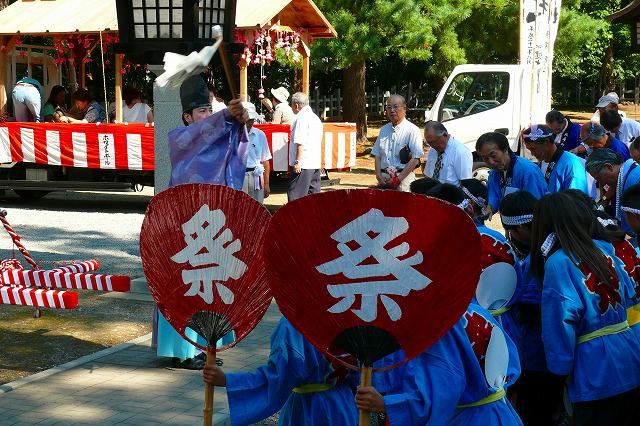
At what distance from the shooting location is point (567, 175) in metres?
7.27

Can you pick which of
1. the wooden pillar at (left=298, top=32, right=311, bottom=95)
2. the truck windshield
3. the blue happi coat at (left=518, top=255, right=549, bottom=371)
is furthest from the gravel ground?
the truck windshield

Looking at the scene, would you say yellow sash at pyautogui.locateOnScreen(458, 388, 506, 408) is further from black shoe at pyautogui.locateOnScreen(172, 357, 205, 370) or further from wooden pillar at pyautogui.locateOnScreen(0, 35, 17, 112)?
wooden pillar at pyautogui.locateOnScreen(0, 35, 17, 112)

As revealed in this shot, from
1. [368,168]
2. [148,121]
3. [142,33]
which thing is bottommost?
[368,168]

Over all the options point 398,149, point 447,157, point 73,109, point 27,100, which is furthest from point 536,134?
point 73,109

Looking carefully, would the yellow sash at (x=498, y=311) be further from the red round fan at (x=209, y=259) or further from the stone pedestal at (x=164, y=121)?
the stone pedestal at (x=164, y=121)

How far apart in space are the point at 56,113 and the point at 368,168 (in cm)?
823

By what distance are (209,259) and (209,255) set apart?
14 millimetres

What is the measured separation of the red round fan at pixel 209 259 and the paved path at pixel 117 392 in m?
2.07

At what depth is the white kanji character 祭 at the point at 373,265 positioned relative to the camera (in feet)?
8.71

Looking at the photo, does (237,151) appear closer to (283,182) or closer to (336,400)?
(336,400)

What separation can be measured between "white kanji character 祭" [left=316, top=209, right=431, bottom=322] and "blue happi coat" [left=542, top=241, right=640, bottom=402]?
55.2 inches

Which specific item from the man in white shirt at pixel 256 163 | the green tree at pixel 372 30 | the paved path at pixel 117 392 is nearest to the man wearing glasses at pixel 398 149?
the man in white shirt at pixel 256 163

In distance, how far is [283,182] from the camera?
1519 cm

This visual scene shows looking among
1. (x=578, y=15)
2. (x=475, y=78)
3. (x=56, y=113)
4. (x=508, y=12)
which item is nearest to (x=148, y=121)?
(x=56, y=113)
